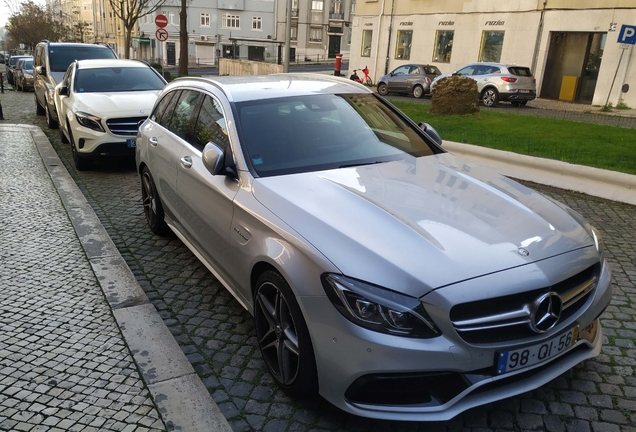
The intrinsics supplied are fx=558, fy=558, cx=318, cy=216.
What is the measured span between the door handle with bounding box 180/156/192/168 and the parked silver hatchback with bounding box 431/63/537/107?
17023 millimetres

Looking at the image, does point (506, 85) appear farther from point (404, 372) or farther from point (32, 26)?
point (32, 26)

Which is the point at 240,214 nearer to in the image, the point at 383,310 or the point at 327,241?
the point at 327,241

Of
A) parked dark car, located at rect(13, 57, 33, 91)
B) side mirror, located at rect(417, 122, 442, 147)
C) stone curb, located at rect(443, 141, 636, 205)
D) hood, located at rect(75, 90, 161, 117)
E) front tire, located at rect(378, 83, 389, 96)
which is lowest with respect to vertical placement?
parked dark car, located at rect(13, 57, 33, 91)

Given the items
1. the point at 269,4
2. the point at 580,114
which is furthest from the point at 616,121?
the point at 269,4

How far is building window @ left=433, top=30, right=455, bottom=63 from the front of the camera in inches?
1172

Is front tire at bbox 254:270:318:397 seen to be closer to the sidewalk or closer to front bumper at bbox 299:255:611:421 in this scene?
front bumper at bbox 299:255:611:421

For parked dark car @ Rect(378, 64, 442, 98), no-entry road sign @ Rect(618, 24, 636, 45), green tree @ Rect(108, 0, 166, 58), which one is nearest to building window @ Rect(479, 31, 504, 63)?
parked dark car @ Rect(378, 64, 442, 98)

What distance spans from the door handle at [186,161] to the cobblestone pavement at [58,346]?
1.26 meters

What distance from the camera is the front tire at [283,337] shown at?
2.93 metres

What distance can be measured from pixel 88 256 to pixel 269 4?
238 ft

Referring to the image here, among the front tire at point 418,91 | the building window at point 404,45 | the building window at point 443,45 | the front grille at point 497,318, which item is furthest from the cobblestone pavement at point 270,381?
the building window at point 404,45

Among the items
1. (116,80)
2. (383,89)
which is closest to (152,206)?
(116,80)

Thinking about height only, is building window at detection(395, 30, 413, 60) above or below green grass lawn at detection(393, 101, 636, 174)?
above

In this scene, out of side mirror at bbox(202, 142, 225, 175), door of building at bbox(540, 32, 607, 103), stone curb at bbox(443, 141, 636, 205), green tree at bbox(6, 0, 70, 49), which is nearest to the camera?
side mirror at bbox(202, 142, 225, 175)
